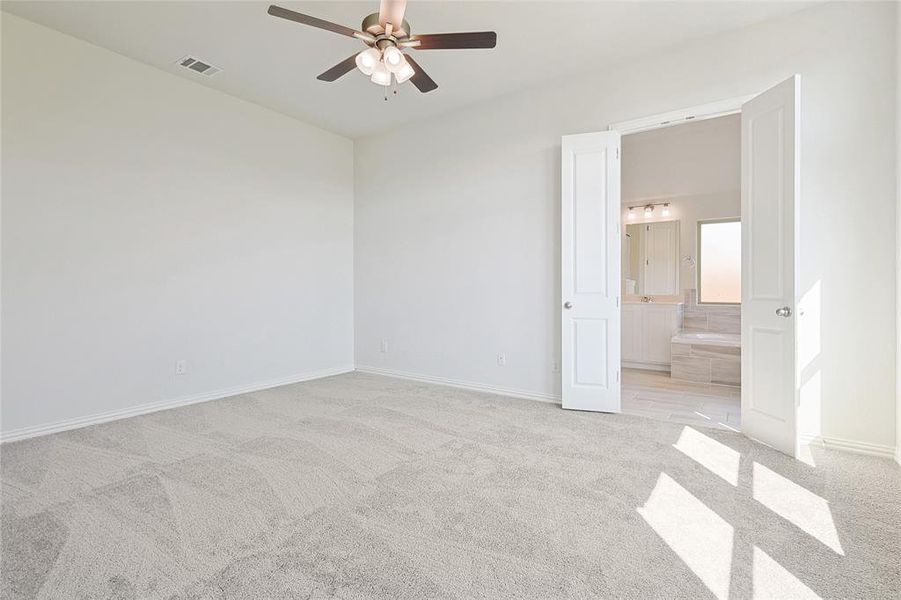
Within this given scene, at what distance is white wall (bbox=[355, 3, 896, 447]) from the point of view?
283 centimetres

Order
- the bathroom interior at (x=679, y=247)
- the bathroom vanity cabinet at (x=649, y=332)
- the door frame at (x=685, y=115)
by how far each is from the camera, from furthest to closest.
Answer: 1. the bathroom vanity cabinet at (x=649, y=332)
2. the bathroom interior at (x=679, y=247)
3. the door frame at (x=685, y=115)

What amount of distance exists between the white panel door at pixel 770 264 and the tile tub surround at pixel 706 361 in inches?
71.2

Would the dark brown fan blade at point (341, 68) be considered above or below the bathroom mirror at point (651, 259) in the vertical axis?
above

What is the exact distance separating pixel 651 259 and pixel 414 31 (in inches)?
189

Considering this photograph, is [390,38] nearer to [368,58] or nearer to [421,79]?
[368,58]

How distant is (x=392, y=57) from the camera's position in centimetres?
242

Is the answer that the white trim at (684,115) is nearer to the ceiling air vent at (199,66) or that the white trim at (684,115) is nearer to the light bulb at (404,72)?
the light bulb at (404,72)

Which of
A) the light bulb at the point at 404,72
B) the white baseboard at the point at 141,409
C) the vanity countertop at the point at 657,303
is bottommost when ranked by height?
the white baseboard at the point at 141,409

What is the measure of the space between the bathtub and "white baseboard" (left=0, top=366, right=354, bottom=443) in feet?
14.7

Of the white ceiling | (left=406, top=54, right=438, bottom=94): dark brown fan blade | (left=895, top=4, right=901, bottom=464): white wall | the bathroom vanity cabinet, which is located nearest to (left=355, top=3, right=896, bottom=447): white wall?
(left=895, top=4, right=901, bottom=464): white wall

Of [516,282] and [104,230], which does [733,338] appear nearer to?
[516,282]

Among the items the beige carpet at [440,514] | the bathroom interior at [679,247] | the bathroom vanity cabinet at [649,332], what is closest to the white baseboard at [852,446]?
the beige carpet at [440,514]

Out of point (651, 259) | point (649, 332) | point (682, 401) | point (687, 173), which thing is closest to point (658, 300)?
point (651, 259)

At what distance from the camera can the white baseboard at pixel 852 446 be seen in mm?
2762
